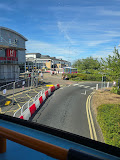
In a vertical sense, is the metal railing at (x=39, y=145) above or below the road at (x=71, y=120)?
above

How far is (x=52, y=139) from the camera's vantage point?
150 cm

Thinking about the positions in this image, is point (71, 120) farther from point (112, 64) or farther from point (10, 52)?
point (10, 52)

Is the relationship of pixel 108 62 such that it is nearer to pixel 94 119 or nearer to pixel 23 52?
pixel 94 119

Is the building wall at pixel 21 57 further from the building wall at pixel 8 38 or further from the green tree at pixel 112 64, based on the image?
the green tree at pixel 112 64

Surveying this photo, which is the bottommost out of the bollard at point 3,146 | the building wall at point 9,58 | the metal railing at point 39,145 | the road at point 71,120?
the road at point 71,120

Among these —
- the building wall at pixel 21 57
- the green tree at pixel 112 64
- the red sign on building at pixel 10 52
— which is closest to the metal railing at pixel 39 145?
the green tree at pixel 112 64

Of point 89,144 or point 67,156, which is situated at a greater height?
point 67,156

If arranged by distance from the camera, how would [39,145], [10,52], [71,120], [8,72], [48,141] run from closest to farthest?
1. [39,145]
2. [48,141]
3. [71,120]
4. [10,52]
5. [8,72]

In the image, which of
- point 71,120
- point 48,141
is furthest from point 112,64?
point 48,141

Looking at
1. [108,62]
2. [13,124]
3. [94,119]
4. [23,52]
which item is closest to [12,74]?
[23,52]

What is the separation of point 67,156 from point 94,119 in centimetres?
759

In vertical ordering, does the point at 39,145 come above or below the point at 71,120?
above

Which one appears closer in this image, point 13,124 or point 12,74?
point 13,124

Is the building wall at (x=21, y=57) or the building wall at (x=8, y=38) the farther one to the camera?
the building wall at (x=21, y=57)
